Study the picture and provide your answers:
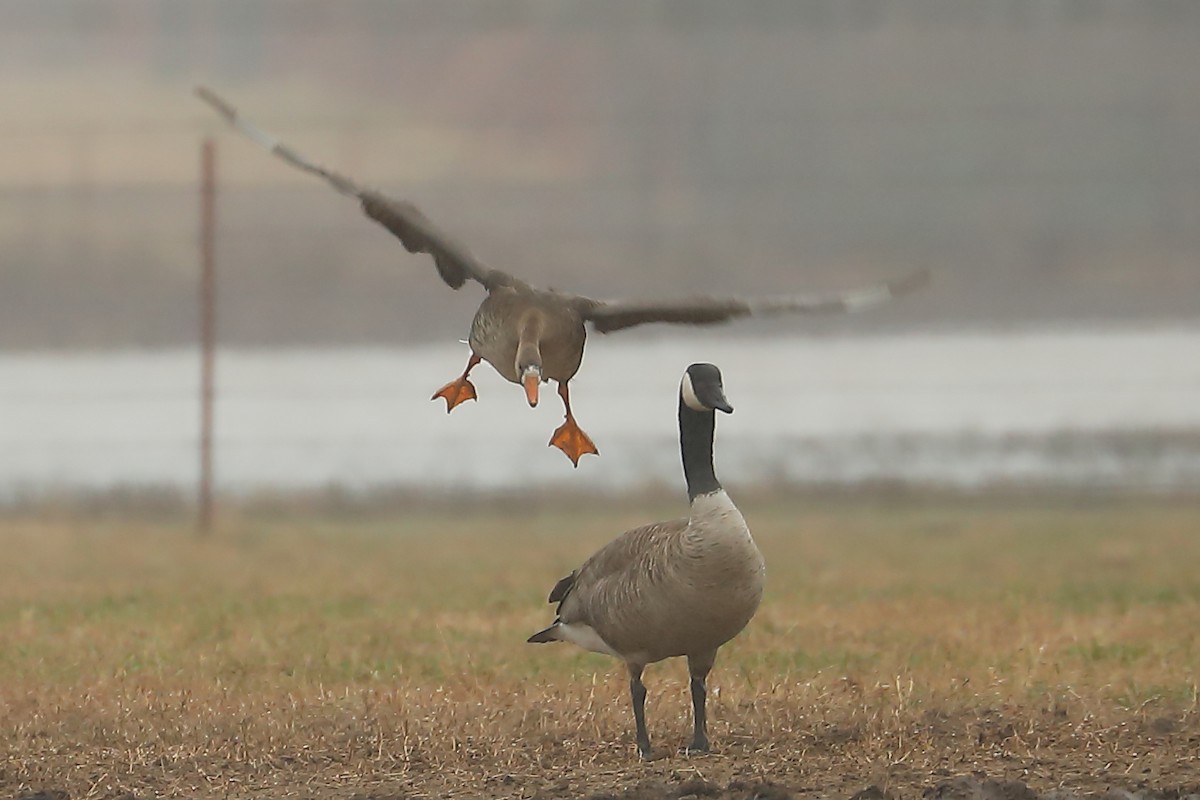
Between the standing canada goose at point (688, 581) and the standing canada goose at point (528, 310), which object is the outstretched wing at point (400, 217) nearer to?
the standing canada goose at point (528, 310)

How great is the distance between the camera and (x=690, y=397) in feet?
24.8

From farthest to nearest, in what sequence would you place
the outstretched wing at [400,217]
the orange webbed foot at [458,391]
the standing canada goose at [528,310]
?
the orange webbed foot at [458,391] < the outstretched wing at [400,217] < the standing canada goose at [528,310]

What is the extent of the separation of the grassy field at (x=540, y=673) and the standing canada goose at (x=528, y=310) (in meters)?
1.34

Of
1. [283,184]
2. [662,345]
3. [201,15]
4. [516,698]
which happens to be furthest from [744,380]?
[516,698]

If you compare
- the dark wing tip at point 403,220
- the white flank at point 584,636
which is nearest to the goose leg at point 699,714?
the white flank at point 584,636

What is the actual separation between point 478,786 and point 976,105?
13368 millimetres

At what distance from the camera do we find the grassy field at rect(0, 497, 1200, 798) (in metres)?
7.58

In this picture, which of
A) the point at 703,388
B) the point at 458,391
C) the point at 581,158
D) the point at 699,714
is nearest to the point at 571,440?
the point at 458,391

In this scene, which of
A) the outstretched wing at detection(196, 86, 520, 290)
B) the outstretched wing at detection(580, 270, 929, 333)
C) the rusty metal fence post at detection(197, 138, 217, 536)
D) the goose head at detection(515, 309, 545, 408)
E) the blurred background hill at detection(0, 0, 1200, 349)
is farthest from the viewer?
the blurred background hill at detection(0, 0, 1200, 349)

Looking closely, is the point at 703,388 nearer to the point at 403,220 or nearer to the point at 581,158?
the point at 403,220

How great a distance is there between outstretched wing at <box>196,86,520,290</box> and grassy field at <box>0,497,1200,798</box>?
1.81 m

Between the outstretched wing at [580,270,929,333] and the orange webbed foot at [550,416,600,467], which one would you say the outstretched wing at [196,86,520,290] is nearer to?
the outstretched wing at [580,270,929,333]

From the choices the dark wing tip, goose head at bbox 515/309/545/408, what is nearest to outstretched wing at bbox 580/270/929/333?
goose head at bbox 515/309/545/408

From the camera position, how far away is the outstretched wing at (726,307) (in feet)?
25.0
